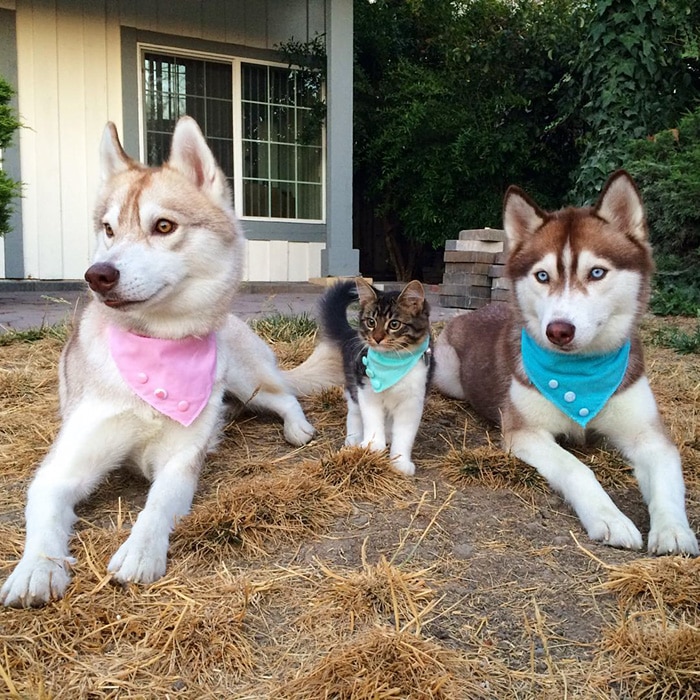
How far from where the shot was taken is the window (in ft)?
32.2

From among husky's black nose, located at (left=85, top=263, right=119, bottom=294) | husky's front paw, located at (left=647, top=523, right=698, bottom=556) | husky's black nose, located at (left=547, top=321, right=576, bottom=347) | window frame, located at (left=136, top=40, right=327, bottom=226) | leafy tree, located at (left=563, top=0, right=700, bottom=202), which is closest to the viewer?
husky's front paw, located at (left=647, top=523, right=698, bottom=556)

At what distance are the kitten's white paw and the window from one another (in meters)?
8.00

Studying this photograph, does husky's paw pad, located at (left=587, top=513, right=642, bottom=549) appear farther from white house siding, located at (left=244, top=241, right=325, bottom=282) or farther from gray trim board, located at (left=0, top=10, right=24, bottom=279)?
→ gray trim board, located at (left=0, top=10, right=24, bottom=279)

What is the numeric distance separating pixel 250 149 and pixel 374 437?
27.1ft

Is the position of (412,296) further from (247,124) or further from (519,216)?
(247,124)

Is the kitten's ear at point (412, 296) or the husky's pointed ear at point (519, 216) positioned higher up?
the husky's pointed ear at point (519, 216)

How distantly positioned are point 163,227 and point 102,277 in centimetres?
36

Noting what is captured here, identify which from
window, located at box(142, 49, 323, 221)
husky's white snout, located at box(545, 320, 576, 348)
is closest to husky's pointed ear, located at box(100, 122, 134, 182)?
husky's white snout, located at box(545, 320, 576, 348)

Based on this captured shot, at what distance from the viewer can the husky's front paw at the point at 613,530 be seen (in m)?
2.25

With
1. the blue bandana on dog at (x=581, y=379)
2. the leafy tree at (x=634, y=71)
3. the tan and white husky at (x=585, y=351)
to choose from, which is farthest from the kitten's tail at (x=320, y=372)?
the leafy tree at (x=634, y=71)

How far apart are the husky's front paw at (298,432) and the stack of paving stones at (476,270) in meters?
4.24

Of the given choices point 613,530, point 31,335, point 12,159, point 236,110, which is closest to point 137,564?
point 613,530

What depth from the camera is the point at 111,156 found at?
2.83m

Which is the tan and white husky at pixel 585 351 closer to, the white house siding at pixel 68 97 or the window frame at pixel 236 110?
the window frame at pixel 236 110
